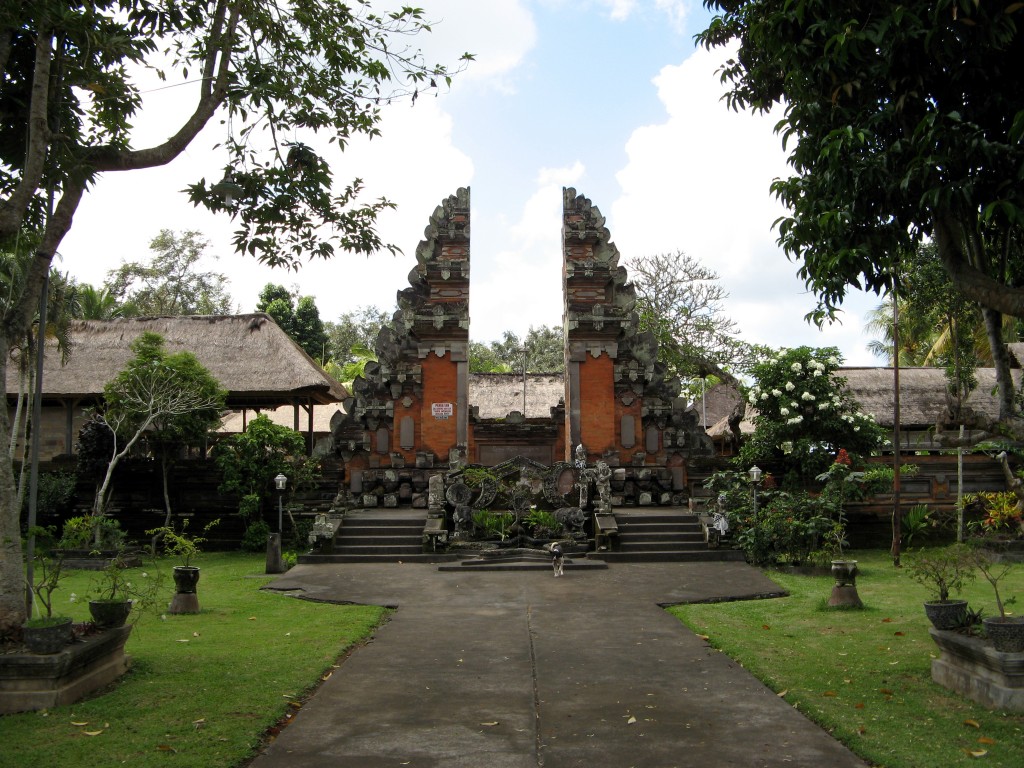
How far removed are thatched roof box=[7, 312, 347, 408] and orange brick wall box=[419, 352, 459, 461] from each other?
3398 mm

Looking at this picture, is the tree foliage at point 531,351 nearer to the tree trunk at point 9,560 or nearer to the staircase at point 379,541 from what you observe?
the staircase at point 379,541

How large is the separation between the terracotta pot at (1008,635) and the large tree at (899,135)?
1633mm

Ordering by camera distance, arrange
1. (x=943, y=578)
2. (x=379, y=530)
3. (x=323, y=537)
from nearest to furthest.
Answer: (x=943, y=578)
(x=323, y=537)
(x=379, y=530)

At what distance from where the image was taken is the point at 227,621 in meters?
10.8

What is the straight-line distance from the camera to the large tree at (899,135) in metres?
6.30

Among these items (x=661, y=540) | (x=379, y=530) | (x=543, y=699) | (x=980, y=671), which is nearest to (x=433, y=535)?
(x=379, y=530)

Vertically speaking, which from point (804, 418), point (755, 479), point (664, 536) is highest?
point (804, 418)

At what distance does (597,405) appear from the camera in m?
22.1

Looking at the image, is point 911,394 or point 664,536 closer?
point 664,536

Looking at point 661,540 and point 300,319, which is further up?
point 300,319

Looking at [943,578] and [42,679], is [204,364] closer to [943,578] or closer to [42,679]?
[42,679]

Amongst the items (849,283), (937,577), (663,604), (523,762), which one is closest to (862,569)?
(663,604)

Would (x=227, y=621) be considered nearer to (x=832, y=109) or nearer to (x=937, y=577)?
(x=937, y=577)

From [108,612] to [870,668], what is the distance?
6950 mm
